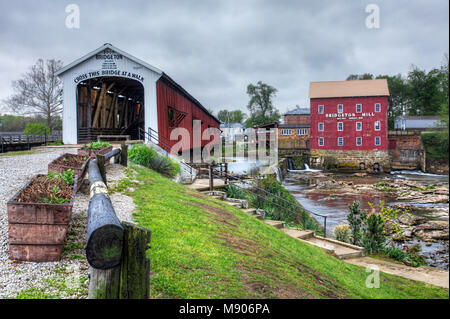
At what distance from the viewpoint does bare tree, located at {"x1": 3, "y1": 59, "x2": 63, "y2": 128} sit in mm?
30344

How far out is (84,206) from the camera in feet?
17.9

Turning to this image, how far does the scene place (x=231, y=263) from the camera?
4266 millimetres

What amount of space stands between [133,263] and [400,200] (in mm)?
13101

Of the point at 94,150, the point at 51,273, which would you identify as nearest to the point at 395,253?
the point at 51,273

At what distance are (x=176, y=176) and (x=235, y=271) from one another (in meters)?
8.83

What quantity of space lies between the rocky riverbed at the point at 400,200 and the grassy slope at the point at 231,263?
1.59 meters

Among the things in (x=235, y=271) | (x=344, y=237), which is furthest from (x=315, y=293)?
(x=344, y=237)

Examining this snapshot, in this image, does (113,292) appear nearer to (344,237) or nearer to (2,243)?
(2,243)

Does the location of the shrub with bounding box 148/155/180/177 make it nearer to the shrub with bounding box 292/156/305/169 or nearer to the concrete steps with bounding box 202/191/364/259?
the concrete steps with bounding box 202/191/364/259

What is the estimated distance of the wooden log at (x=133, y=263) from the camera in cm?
204

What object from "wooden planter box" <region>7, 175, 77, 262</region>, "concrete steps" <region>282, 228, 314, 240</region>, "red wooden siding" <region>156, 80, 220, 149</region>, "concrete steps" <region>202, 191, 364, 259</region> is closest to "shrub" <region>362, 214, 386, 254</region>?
"concrete steps" <region>202, 191, 364, 259</region>

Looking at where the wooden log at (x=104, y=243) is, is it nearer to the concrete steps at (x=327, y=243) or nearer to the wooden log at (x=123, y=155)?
the concrete steps at (x=327, y=243)
